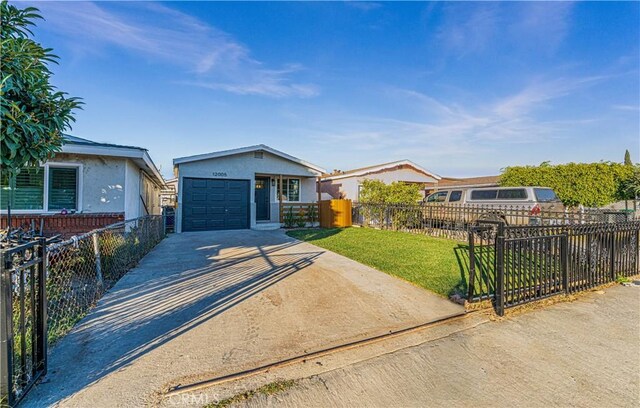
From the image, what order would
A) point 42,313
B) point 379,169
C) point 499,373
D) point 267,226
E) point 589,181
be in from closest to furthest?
point 42,313 < point 499,373 < point 267,226 < point 589,181 < point 379,169

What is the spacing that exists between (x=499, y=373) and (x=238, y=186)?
43.2ft

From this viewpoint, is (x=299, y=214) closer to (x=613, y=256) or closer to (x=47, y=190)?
(x=47, y=190)

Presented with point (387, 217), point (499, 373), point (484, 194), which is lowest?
point (499, 373)

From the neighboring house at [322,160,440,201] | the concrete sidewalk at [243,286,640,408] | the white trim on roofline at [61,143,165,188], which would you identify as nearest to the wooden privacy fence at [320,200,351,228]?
the neighboring house at [322,160,440,201]

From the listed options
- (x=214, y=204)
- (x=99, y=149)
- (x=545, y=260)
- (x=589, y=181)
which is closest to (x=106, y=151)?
(x=99, y=149)

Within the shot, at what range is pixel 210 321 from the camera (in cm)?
366

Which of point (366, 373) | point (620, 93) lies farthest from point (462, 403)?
point (620, 93)

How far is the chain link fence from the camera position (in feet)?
11.8

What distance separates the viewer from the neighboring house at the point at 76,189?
7.27 metres

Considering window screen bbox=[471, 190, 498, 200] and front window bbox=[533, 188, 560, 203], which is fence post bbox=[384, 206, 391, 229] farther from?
front window bbox=[533, 188, 560, 203]

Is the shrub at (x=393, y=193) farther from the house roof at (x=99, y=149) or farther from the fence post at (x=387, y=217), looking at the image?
the house roof at (x=99, y=149)

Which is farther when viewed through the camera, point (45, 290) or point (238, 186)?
point (238, 186)

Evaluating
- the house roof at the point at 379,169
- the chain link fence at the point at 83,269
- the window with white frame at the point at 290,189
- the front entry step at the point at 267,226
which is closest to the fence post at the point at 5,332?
the chain link fence at the point at 83,269

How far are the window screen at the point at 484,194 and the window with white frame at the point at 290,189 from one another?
9049 millimetres
